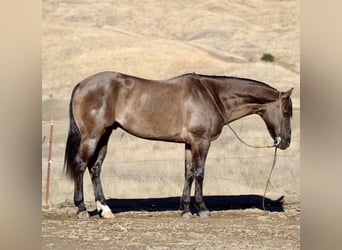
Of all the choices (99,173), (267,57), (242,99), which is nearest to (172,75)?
(267,57)

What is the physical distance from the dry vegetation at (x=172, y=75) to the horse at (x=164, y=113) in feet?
1.98

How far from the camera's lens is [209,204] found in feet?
29.2

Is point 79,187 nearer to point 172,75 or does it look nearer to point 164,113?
point 164,113

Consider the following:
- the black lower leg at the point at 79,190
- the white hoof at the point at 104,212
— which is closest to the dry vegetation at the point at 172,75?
the white hoof at the point at 104,212

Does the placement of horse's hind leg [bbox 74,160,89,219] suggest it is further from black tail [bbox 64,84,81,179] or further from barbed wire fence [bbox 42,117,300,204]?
barbed wire fence [bbox 42,117,300,204]

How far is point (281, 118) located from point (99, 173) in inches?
82.8

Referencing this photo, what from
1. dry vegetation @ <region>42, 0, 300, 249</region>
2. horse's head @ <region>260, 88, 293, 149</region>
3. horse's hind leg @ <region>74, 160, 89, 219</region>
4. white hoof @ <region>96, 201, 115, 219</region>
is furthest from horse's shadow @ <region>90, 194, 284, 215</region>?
horse's head @ <region>260, 88, 293, 149</region>

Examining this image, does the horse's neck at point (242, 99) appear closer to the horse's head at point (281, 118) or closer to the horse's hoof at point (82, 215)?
the horse's head at point (281, 118)

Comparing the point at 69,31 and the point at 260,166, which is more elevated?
the point at 69,31
